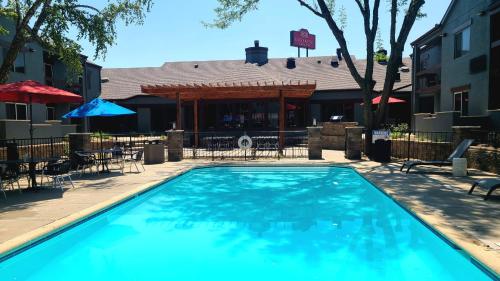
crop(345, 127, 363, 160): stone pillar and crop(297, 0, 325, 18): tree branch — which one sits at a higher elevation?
crop(297, 0, 325, 18): tree branch

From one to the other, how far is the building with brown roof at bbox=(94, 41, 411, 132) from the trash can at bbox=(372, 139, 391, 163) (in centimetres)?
1170

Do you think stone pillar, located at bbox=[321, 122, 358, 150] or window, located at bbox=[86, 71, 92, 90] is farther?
window, located at bbox=[86, 71, 92, 90]

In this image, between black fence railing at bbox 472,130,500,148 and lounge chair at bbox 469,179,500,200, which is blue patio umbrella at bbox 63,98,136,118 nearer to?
lounge chair at bbox 469,179,500,200

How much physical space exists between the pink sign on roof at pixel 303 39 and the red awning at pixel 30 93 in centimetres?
4601

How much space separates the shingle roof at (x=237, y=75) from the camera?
31.9 metres

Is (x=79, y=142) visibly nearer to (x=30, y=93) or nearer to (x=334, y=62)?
(x=30, y=93)

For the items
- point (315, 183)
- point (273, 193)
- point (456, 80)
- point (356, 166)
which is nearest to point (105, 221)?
point (273, 193)

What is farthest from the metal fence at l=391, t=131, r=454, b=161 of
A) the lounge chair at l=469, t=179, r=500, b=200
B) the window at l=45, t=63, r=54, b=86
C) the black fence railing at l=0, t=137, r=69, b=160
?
the window at l=45, t=63, r=54, b=86

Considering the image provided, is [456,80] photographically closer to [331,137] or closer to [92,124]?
[331,137]

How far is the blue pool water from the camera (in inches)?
204

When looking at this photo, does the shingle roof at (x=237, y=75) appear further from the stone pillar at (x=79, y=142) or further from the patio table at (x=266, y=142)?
the stone pillar at (x=79, y=142)

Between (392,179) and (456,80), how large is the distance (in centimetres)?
1354

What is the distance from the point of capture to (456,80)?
21.2 metres

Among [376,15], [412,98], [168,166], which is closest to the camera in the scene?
[168,166]
